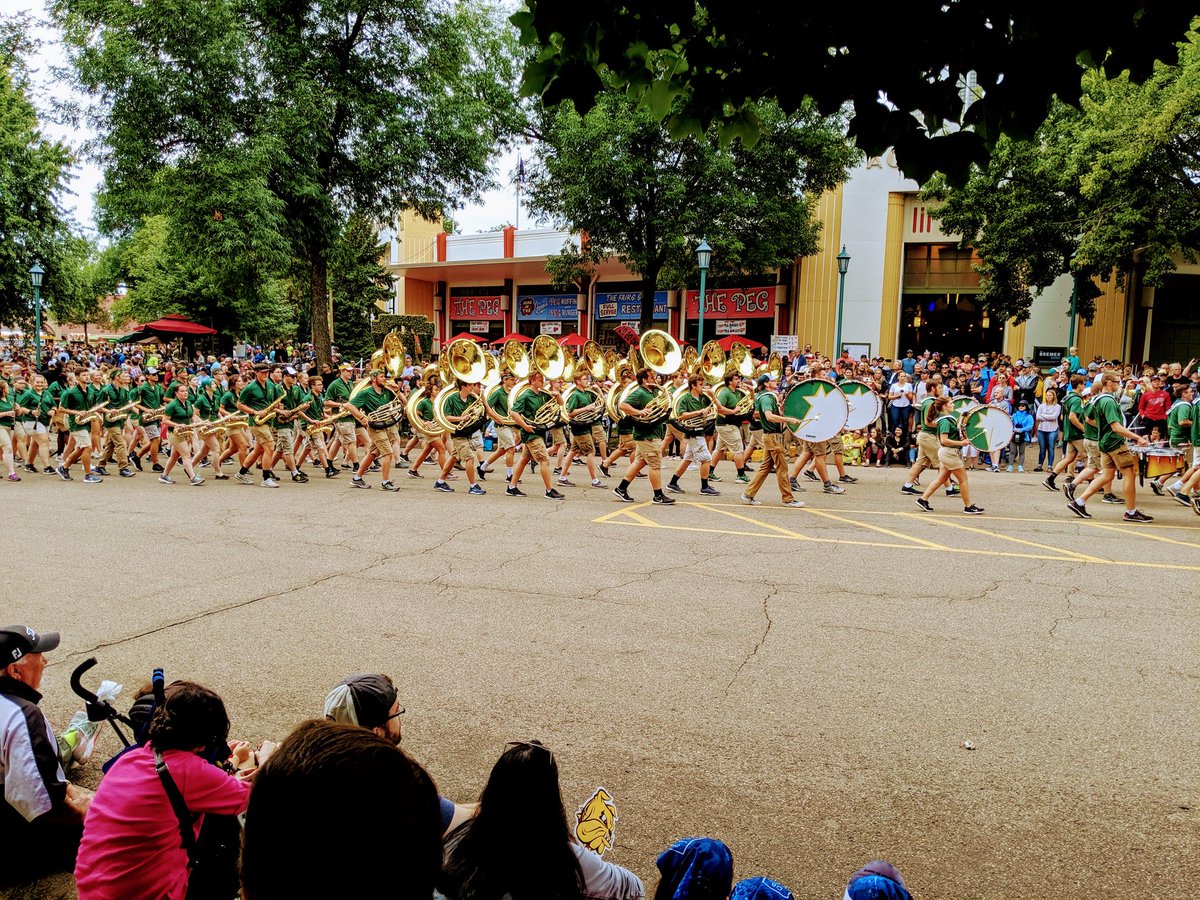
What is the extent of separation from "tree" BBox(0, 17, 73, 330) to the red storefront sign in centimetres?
1674

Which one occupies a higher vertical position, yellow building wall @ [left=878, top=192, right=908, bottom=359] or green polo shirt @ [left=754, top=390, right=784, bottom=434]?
yellow building wall @ [left=878, top=192, right=908, bottom=359]

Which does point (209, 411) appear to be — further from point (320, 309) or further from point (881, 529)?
point (881, 529)

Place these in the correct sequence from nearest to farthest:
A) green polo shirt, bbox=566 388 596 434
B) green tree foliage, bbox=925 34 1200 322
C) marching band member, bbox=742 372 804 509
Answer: marching band member, bbox=742 372 804 509
green polo shirt, bbox=566 388 596 434
green tree foliage, bbox=925 34 1200 322

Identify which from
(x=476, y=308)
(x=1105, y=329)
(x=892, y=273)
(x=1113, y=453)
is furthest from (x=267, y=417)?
(x=476, y=308)

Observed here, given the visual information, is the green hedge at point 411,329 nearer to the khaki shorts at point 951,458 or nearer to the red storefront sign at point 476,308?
the red storefront sign at point 476,308

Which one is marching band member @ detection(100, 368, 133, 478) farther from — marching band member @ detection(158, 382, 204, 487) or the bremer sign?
the bremer sign

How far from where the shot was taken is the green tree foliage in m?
20.0

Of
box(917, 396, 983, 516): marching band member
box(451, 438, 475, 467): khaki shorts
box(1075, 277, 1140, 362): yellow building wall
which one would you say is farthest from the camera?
box(1075, 277, 1140, 362): yellow building wall

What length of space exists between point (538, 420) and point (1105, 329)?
74.4 ft

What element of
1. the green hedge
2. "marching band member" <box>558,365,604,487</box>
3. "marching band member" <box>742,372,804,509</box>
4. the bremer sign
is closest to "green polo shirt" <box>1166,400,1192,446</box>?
"marching band member" <box>742,372,804,509</box>

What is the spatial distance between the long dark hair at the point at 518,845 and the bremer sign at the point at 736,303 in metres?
29.8

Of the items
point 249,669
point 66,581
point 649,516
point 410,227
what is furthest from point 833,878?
point 410,227

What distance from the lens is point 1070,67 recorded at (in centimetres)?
304

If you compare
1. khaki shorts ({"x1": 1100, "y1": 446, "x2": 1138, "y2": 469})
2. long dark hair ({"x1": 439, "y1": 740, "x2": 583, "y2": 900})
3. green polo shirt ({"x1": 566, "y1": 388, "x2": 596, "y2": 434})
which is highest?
green polo shirt ({"x1": 566, "y1": 388, "x2": 596, "y2": 434})
